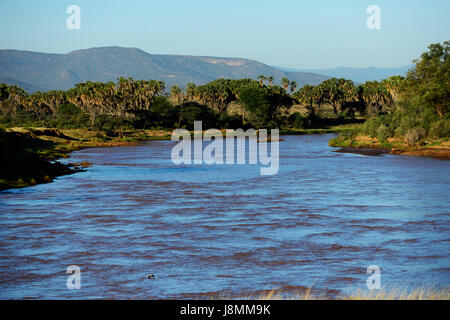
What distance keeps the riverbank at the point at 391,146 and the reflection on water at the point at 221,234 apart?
637 inches

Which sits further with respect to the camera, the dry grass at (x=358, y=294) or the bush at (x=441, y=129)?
the bush at (x=441, y=129)

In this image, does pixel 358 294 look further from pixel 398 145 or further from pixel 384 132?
pixel 384 132

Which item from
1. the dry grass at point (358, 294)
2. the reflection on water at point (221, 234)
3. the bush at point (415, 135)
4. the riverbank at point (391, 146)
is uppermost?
the bush at point (415, 135)

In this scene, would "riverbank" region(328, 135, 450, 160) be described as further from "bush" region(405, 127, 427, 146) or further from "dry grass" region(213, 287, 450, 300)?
"dry grass" region(213, 287, 450, 300)

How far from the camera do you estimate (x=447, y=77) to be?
61.6 metres

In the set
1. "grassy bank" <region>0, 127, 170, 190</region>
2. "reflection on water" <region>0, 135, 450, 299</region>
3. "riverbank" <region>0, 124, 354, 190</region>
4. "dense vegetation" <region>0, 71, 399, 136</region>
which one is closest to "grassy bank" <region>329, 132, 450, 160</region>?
"riverbank" <region>0, 124, 354, 190</region>

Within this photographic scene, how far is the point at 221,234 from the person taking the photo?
1914cm

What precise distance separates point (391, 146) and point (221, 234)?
45163 mm

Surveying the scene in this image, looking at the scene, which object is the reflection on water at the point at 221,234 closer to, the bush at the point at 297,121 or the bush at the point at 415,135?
the bush at the point at 415,135

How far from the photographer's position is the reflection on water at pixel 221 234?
1328 centimetres

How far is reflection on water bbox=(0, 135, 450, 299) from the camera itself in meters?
13.3

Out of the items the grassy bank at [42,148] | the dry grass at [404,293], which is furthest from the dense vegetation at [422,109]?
the dry grass at [404,293]
